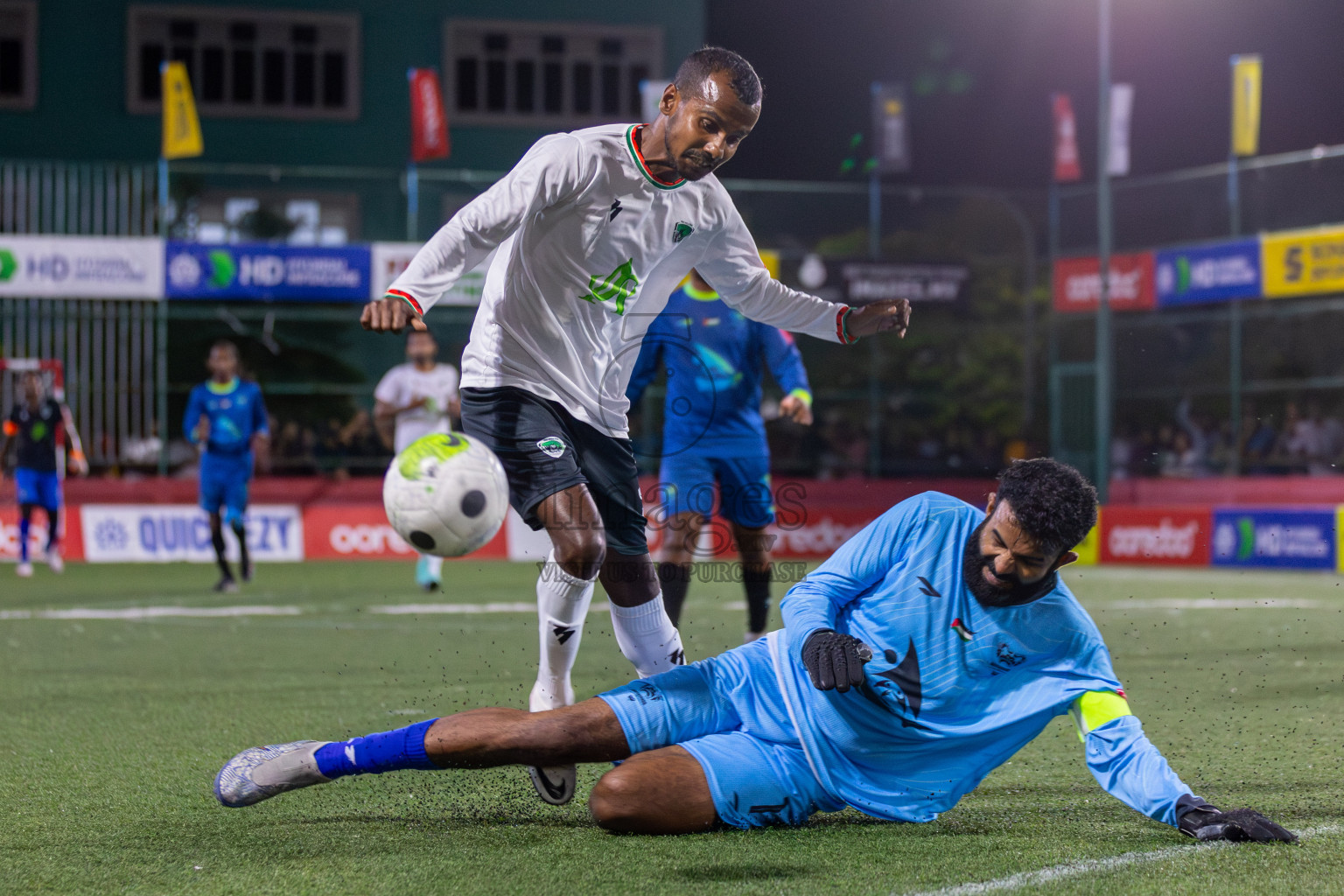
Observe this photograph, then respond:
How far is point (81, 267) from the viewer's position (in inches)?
730

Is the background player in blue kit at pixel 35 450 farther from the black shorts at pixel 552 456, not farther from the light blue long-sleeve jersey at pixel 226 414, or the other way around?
the black shorts at pixel 552 456

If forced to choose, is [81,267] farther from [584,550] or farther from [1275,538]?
[584,550]

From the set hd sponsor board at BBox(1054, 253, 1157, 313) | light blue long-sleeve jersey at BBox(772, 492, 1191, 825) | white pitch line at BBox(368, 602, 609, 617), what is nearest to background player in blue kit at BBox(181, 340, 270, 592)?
white pitch line at BBox(368, 602, 609, 617)

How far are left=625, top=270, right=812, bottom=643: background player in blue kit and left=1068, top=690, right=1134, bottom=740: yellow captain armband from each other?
3913 mm

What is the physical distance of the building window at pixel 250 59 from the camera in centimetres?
2611

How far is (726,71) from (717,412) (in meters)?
3.54

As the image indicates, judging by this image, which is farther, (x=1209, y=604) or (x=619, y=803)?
(x=1209, y=604)

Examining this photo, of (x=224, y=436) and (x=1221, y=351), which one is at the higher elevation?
(x=1221, y=351)

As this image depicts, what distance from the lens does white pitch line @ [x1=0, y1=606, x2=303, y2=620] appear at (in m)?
10.1

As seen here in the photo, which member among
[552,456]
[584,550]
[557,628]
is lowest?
[557,628]

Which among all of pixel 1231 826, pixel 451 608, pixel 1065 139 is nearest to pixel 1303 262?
pixel 1065 139

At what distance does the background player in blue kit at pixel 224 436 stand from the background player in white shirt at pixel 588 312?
8.09 meters

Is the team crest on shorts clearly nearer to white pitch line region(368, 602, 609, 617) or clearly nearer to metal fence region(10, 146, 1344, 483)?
white pitch line region(368, 602, 609, 617)

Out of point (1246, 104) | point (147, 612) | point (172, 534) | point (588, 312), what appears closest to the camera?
point (588, 312)
